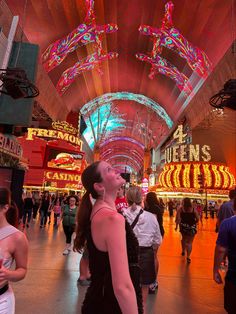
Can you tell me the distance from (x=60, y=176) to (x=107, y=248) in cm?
2878

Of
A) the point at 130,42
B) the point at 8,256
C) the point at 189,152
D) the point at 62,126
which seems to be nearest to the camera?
the point at 8,256

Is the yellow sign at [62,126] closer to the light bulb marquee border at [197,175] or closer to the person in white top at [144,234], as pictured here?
the light bulb marquee border at [197,175]

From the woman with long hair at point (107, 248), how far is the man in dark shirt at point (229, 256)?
1.06 m

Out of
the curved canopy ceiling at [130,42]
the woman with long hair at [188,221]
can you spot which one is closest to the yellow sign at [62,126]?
the curved canopy ceiling at [130,42]

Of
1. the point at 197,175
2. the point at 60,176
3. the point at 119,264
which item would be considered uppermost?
the point at 197,175

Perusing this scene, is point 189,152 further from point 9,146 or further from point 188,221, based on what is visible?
point 188,221

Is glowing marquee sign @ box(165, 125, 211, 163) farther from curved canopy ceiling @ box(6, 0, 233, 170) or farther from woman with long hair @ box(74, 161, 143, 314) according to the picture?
woman with long hair @ box(74, 161, 143, 314)

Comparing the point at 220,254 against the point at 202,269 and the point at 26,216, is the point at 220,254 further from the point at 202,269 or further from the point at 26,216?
the point at 26,216

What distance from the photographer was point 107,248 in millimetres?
1354

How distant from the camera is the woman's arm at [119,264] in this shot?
1236 millimetres

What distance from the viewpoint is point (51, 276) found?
504cm

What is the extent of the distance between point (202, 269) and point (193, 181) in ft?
71.4

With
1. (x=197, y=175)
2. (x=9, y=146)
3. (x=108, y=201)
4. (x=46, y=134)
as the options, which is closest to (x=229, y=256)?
(x=108, y=201)

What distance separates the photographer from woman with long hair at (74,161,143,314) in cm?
126
